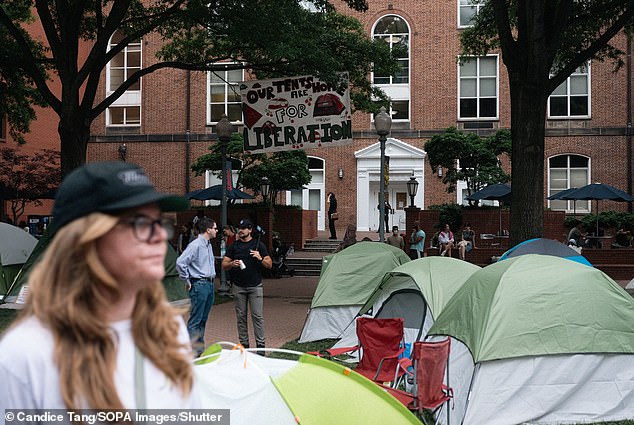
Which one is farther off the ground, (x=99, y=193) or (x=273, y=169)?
(x=273, y=169)

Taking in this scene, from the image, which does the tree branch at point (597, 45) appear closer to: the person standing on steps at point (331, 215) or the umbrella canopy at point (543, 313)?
the umbrella canopy at point (543, 313)

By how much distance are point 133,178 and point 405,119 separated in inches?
1451

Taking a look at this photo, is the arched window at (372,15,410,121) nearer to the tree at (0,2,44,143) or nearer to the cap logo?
the tree at (0,2,44,143)

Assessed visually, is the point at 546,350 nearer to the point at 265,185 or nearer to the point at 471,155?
the point at 265,185

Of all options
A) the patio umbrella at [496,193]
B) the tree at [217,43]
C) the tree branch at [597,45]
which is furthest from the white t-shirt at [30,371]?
the patio umbrella at [496,193]

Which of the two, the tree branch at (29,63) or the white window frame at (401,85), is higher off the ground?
the white window frame at (401,85)

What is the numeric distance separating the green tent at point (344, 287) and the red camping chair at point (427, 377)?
604cm

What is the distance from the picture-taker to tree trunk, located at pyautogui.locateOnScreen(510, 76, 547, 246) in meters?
14.8

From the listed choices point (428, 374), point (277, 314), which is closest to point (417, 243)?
point (277, 314)

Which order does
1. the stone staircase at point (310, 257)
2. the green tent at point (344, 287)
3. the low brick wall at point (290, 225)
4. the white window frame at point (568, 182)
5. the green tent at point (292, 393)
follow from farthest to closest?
1. the white window frame at point (568, 182)
2. the low brick wall at point (290, 225)
3. the stone staircase at point (310, 257)
4. the green tent at point (344, 287)
5. the green tent at point (292, 393)

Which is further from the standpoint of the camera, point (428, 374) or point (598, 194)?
point (598, 194)

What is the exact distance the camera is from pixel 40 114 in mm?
35594

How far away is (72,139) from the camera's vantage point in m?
17.0

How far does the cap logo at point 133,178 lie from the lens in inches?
75.2
